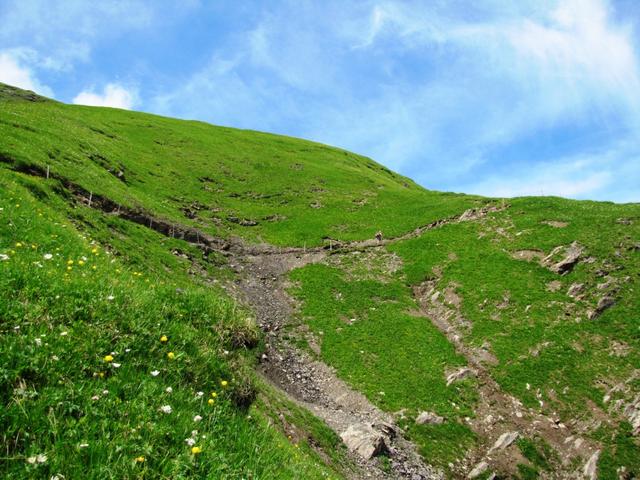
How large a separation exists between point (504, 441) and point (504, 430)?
108 centimetres

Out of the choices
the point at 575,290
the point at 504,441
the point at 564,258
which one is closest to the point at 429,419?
the point at 504,441

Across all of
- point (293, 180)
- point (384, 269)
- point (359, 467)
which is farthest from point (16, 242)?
point (293, 180)

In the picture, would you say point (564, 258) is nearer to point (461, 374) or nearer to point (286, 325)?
point (461, 374)

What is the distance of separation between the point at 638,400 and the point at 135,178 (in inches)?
2316

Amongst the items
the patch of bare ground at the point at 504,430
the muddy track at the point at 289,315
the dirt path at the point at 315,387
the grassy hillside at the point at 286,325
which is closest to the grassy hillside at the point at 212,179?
the grassy hillside at the point at 286,325

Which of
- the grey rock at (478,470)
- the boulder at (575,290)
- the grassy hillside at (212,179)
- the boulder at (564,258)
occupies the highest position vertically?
the grassy hillside at (212,179)

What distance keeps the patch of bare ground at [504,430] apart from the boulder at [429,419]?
73.3 inches

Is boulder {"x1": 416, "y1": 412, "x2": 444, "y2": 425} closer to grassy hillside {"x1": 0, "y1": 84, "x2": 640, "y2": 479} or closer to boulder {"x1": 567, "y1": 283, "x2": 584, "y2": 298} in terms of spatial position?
grassy hillside {"x1": 0, "y1": 84, "x2": 640, "y2": 479}

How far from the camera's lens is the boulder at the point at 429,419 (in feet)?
78.6

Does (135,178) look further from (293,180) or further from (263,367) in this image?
(263,367)

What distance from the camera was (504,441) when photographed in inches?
885

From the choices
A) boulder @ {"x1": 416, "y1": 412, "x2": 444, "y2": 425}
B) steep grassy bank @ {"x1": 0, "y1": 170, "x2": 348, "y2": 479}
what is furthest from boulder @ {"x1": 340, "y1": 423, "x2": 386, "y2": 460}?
steep grassy bank @ {"x1": 0, "y1": 170, "x2": 348, "y2": 479}

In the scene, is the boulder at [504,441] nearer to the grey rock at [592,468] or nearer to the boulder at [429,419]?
the boulder at [429,419]

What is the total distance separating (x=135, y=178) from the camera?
5684 centimetres
